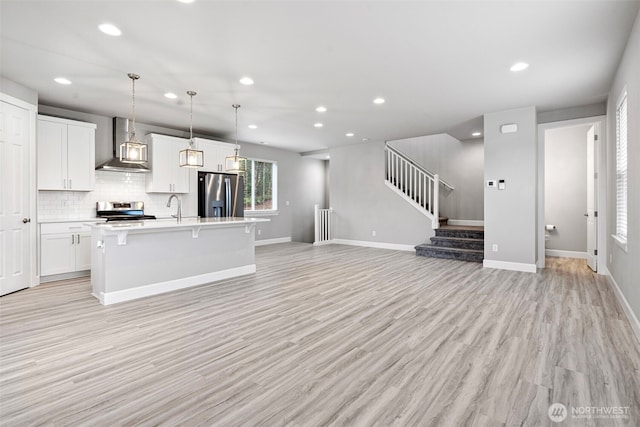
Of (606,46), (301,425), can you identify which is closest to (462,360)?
(301,425)

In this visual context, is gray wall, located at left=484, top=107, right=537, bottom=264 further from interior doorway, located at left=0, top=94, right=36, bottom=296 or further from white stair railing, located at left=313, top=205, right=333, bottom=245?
interior doorway, located at left=0, top=94, right=36, bottom=296

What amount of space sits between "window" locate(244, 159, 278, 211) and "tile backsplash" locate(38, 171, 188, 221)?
2215 millimetres

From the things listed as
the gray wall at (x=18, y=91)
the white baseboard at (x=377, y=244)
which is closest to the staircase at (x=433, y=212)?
the white baseboard at (x=377, y=244)

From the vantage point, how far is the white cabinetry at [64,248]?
4.76 metres

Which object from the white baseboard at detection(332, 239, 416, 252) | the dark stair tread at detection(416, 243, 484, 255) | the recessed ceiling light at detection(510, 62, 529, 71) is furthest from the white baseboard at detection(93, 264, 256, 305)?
the recessed ceiling light at detection(510, 62, 529, 71)

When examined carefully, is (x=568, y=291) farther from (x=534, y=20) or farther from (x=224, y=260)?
(x=224, y=260)

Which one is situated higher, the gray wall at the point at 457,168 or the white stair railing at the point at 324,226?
the gray wall at the point at 457,168

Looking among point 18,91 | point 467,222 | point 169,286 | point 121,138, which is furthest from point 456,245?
point 18,91

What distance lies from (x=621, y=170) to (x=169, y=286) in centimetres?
589

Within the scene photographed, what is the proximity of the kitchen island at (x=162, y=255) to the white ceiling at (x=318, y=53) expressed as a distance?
1949 millimetres

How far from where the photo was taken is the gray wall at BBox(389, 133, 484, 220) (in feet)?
27.2

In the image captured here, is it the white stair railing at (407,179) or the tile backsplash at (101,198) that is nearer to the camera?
the tile backsplash at (101,198)

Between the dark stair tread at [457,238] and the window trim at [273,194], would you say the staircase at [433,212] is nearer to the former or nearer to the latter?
the dark stair tread at [457,238]

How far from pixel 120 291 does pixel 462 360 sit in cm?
374
